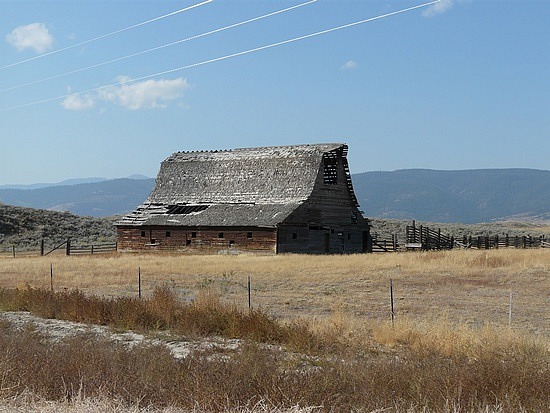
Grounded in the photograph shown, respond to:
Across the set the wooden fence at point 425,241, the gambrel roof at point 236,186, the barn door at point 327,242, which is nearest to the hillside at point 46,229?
the gambrel roof at point 236,186

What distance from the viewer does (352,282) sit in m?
24.4

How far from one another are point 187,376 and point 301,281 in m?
17.3

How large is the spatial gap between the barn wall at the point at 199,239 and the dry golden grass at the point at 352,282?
571 cm

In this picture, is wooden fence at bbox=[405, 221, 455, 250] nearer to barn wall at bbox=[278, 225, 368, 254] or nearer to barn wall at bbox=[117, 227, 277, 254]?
barn wall at bbox=[278, 225, 368, 254]

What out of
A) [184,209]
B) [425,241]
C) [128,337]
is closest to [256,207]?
[184,209]

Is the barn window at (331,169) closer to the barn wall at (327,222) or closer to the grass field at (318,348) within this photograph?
the barn wall at (327,222)

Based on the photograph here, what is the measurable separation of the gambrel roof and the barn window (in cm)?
23

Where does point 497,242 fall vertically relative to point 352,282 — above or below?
below

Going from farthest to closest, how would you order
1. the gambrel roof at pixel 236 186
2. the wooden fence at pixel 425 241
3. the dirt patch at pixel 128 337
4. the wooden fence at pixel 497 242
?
the wooden fence at pixel 497 242 → the wooden fence at pixel 425 241 → the gambrel roof at pixel 236 186 → the dirt patch at pixel 128 337

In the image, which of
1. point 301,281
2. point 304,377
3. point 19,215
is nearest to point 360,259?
point 301,281

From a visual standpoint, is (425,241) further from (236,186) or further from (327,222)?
(236,186)

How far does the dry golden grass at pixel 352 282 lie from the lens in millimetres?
16984

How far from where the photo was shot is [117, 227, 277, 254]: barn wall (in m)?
41.1

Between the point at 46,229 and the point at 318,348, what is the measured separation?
196 ft
